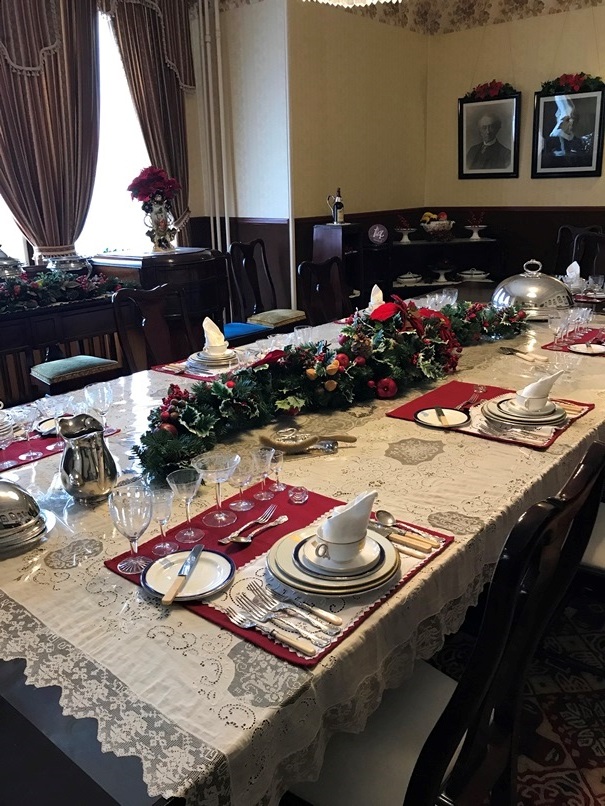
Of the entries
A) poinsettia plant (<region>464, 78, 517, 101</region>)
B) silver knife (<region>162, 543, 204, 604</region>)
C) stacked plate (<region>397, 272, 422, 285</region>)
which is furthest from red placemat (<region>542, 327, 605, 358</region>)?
poinsettia plant (<region>464, 78, 517, 101</region>)

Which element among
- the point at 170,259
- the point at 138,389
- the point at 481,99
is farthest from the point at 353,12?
the point at 138,389

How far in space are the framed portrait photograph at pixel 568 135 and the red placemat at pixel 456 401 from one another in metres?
3.92

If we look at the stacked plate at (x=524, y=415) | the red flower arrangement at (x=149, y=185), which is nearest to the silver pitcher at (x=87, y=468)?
the stacked plate at (x=524, y=415)

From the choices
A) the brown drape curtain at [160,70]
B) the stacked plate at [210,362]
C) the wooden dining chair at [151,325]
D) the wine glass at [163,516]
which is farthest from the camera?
the brown drape curtain at [160,70]

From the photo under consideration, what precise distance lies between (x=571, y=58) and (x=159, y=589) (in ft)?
18.0

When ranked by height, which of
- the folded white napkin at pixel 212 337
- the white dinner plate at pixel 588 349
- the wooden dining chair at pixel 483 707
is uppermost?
the folded white napkin at pixel 212 337

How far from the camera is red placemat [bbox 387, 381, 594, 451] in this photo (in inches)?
68.2

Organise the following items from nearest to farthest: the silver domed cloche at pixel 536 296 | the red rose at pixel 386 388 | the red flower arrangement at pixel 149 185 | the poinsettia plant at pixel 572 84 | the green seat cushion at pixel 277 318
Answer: the red rose at pixel 386 388 → the silver domed cloche at pixel 536 296 → the red flower arrangement at pixel 149 185 → the green seat cushion at pixel 277 318 → the poinsettia plant at pixel 572 84

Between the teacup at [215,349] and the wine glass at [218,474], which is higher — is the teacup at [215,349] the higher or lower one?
the higher one

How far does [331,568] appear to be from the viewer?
1090 millimetres

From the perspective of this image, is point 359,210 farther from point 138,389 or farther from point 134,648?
point 134,648

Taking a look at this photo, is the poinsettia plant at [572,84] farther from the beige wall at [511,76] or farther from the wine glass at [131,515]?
the wine glass at [131,515]

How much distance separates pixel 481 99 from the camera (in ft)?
18.4

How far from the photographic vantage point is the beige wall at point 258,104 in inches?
189
